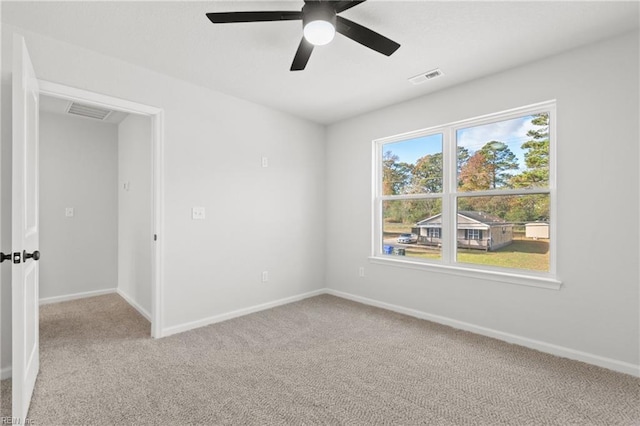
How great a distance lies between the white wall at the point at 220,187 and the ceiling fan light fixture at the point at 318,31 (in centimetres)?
181

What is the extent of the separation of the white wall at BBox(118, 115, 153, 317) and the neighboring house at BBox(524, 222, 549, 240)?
361cm

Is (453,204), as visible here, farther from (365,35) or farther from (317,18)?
(317,18)

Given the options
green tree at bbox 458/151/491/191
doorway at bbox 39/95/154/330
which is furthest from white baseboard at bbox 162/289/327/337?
green tree at bbox 458/151/491/191

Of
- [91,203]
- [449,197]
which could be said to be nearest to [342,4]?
[449,197]

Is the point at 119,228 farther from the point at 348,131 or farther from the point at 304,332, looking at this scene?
the point at 348,131

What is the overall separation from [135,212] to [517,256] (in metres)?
4.25

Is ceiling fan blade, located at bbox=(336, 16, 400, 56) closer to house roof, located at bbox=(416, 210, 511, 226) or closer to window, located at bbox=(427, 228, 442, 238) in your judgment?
house roof, located at bbox=(416, 210, 511, 226)

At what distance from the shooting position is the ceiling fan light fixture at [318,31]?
1.73 meters

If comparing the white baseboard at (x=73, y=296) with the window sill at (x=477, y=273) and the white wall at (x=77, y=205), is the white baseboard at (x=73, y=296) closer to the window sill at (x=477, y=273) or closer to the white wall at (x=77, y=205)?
the white wall at (x=77, y=205)

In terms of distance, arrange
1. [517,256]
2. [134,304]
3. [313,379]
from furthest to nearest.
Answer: [134,304], [517,256], [313,379]

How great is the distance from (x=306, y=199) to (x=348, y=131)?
1074mm

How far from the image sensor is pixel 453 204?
3.31 metres

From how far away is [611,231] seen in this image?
7.62 ft

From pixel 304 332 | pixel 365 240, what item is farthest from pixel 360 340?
pixel 365 240
